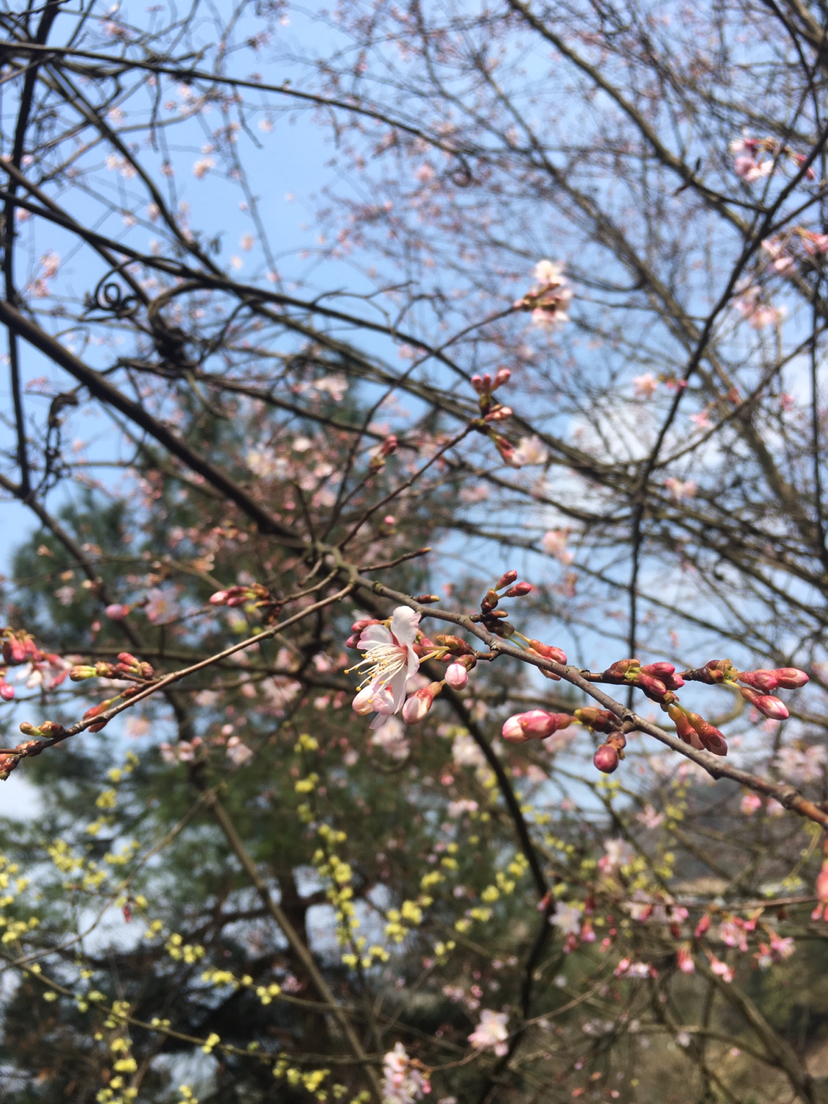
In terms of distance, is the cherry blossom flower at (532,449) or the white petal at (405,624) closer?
the white petal at (405,624)

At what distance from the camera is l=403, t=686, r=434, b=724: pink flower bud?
0.67m

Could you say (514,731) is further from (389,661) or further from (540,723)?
(389,661)

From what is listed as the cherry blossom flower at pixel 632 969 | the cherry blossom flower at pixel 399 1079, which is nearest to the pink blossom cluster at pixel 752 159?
the cherry blossom flower at pixel 632 969

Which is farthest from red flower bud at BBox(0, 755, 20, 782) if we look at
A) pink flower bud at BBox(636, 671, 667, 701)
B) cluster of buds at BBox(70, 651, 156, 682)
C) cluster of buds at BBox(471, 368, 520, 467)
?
cluster of buds at BBox(471, 368, 520, 467)

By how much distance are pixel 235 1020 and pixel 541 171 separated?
606 cm

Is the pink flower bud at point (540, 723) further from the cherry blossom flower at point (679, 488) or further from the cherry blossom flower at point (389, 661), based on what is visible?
the cherry blossom flower at point (679, 488)

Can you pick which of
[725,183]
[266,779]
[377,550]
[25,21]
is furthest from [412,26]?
[266,779]

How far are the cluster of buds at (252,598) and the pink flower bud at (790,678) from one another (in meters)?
0.70

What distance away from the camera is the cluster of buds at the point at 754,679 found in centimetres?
60

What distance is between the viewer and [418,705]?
683mm

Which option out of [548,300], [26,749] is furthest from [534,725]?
[548,300]

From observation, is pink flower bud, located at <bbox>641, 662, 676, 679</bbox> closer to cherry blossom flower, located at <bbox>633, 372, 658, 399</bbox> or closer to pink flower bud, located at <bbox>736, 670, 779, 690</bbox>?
pink flower bud, located at <bbox>736, 670, 779, 690</bbox>

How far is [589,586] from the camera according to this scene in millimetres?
3867

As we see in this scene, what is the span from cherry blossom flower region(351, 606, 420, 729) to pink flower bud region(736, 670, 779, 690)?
1.06ft
